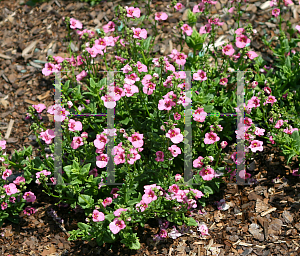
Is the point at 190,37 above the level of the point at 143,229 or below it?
above

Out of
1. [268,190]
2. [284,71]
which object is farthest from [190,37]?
[268,190]

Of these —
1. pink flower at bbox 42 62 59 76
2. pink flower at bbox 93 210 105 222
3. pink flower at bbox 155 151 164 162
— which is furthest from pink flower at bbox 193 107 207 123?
pink flower at bbox 42 62 59 76

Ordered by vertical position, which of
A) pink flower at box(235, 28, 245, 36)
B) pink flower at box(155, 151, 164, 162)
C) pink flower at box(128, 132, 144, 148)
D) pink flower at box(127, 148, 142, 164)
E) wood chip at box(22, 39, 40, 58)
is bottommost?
pink flower at box(155, 151, 164, 162)

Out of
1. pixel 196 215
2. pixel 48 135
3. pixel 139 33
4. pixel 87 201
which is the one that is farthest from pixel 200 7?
pixel 87 201

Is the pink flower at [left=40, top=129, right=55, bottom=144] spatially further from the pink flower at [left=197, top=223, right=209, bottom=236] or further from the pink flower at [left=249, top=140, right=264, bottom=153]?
the pink flower at [left=249, top=140, right=264, bottom=153]

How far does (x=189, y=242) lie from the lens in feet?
18.1

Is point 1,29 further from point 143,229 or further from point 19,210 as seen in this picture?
point 143,229

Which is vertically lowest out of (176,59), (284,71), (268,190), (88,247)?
(88,247)

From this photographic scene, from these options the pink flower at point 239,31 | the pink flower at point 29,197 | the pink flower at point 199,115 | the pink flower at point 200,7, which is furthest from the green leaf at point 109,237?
the pink flower at point 200,7

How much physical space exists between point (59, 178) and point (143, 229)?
5.00 feet

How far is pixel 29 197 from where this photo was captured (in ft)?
19.3

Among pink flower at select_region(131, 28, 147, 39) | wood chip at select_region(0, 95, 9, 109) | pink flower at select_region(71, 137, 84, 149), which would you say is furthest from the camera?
wood chip at select_region(0, 95, 9, 109)

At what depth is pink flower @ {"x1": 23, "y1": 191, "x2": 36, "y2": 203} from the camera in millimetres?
5863

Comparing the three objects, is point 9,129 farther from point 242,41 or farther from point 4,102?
point 242,41
